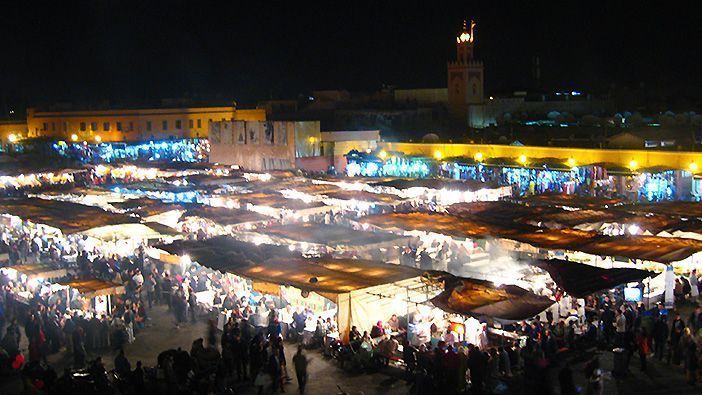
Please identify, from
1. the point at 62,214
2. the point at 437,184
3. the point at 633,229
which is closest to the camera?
the point at 633,229

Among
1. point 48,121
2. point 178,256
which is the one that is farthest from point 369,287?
point 48,121

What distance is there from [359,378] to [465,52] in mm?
41750

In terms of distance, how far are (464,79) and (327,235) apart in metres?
34.8

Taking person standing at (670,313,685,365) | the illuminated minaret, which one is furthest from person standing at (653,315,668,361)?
the illuminated minaret

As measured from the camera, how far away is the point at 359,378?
10.6 meters

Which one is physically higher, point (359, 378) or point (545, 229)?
point (545, 229)

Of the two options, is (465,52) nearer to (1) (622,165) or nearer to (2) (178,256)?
(1) (622,165)

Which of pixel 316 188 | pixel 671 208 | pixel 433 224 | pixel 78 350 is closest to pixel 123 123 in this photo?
pixel 316 188

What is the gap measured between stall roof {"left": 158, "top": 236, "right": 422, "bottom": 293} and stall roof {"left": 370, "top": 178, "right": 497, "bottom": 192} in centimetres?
877

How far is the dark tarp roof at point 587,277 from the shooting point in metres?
Result: 11.3

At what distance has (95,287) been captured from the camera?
1359 cm

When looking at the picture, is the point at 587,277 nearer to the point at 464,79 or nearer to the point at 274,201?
the point at 274,201

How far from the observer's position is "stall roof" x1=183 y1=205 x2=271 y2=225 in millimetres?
18656

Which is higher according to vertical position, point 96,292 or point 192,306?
point 96,292
